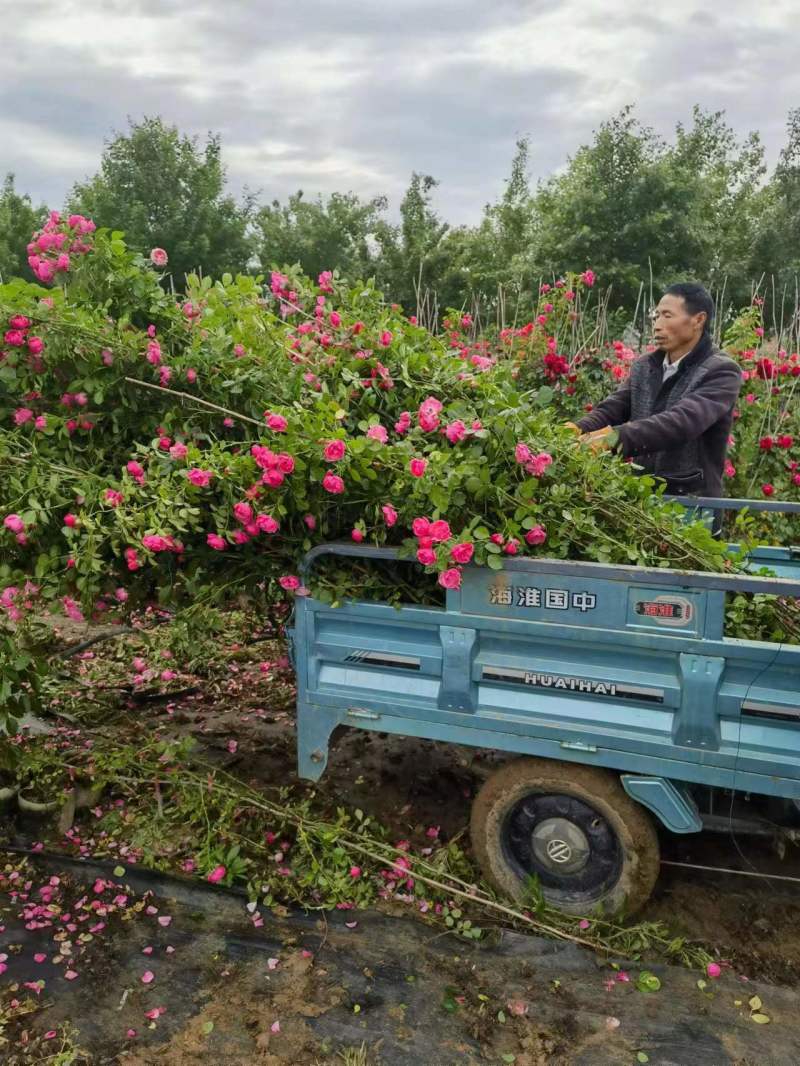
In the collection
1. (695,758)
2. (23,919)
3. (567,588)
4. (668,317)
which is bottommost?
(23,919)

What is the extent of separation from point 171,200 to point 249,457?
107 ft

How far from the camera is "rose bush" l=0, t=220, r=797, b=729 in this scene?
2.73 metres

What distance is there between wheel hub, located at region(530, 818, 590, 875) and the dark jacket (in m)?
1.55

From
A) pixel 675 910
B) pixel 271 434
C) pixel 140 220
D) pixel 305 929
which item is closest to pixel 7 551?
pixel 271 434

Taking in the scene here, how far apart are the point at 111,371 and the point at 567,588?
6.19ft

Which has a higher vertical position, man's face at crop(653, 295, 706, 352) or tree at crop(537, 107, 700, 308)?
tree at crop(537, 107, 700, 308)

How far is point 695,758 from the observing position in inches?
102

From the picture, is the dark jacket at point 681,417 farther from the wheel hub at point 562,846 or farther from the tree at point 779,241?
the tree at point 779,241

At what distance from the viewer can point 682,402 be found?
3.61 meters

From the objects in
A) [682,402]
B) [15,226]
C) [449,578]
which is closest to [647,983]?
[449,578]

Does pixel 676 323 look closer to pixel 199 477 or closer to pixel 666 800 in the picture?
pixel 666 800

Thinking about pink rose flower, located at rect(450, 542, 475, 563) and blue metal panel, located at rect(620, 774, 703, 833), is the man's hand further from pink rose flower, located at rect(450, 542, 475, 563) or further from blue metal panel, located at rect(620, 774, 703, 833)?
blue metal panel, located at rect(620, 774, 703, 833)

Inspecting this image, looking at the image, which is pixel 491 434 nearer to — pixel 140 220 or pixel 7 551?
pixel 7 551

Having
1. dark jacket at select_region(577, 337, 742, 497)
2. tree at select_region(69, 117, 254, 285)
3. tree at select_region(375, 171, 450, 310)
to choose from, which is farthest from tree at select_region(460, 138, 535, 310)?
dark jacket at select_region(577, 337, 742, 497)
